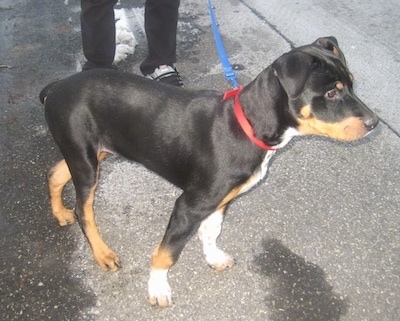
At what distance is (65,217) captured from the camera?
3.40m

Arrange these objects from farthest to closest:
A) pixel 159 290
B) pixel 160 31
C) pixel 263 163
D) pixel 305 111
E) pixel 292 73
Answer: pixel 160 31, pixel 159 290, pixel 263 163, pixel 305 111, pixel 292 73

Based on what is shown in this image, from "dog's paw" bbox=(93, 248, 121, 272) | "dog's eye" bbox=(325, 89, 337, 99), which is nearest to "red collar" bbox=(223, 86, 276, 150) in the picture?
"dog's eye" bbox=(325, 89, 337, 99)

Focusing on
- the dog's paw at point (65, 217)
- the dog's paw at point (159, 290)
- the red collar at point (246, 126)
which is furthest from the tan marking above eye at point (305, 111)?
the dog's paw at point (65, 217)

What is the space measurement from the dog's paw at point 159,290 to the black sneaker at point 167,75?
234 centimetres

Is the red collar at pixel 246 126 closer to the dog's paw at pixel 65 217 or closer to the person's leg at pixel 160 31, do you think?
the dog's paw at pixel 65 217

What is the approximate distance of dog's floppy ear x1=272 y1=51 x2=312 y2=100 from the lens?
2.26 meters

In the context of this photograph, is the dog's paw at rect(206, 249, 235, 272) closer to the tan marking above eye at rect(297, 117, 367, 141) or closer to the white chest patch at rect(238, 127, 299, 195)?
the white chest patch at rect(238, 127, 299, 195)

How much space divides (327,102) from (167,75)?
8.28 feet

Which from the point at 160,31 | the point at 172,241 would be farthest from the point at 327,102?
the point at 160,31

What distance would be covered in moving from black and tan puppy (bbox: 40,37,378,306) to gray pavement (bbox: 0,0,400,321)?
0.27 m

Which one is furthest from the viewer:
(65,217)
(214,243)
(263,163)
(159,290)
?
(65,217)

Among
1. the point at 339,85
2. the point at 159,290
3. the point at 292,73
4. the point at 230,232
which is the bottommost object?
the point at 230,232

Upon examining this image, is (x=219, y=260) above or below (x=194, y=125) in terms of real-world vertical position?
below

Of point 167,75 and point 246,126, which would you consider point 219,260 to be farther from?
point 167,75
